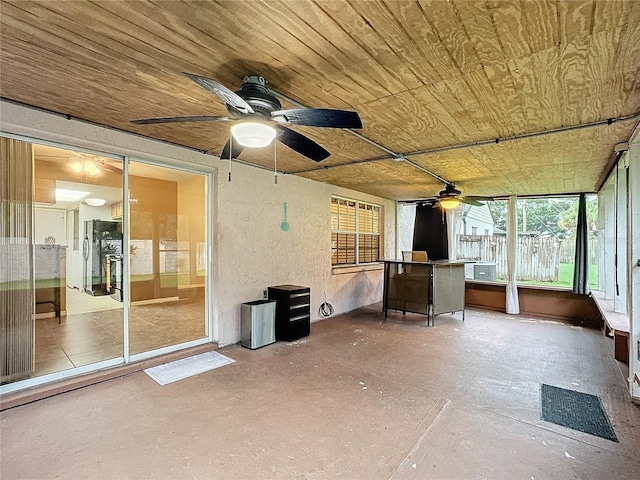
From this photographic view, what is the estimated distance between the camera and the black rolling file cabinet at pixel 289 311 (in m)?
4.39

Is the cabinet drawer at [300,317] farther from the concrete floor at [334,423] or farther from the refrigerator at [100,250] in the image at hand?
the refrigerator at [100,250]

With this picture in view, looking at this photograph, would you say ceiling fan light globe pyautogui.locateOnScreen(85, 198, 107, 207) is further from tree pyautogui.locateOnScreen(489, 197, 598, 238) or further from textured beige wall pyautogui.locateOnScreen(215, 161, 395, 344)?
tree pyautogui.locateOnScreen(489, 197, 598, 238)

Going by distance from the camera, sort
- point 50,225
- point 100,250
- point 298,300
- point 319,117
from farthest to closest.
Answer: point 298,300 → point 100,250 → point 50,225 → point 319,117

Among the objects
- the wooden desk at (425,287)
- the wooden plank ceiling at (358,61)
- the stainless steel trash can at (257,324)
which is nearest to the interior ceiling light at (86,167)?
the wooden plank ceiling at (358,61)

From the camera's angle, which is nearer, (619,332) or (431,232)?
(619,332)

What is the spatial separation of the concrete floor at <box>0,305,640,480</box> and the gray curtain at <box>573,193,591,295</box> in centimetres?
240

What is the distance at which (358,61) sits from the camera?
189 centimetres

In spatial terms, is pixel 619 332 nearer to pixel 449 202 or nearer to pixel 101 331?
pixel 449 202

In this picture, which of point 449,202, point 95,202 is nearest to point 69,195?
point 95,202

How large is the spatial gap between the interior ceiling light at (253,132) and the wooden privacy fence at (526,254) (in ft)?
21.9

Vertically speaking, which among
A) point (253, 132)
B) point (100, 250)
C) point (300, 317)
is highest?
point (253, 132)

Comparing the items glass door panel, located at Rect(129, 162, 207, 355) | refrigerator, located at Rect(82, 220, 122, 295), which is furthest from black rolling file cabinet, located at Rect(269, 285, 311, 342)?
refrigerator, located at Rect(82, 220, 122, 295)

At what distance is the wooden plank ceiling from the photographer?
1.49 m

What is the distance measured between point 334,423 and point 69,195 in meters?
4.18
